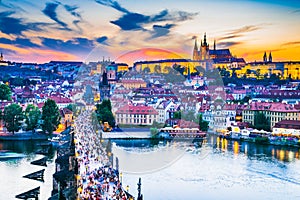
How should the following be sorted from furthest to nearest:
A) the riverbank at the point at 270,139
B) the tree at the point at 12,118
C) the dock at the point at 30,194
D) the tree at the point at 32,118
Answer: the tree at the point at 32,118 < the tree at the point at 12,118 < the riverbank at the point at 270,139 < the dock at the point at 30,194

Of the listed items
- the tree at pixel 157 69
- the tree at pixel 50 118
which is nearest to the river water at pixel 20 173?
the tree at pixel 50 118

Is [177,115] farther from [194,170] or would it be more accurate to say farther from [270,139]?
[194,170]

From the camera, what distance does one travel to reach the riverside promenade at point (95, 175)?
168 inches

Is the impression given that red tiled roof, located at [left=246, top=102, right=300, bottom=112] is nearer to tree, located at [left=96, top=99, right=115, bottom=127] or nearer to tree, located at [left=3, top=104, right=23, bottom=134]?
tree, located at [left=96, top=99, right=115, bottom=127]

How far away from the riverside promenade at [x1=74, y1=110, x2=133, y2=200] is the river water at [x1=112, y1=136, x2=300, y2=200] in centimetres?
27

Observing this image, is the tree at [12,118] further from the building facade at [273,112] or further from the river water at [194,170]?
the building facade at [273,112]

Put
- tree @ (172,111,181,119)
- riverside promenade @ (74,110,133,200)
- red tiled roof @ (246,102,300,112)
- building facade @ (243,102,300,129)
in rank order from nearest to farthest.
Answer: riverside promenade @ (74,110,133,200) → tree @ (172,111,181,119) → building facade @ (243,102,300,129) → red tiled roof @ (246,102,300,112)

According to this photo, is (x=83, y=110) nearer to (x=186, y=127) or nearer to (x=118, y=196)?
(x=186, y=127)

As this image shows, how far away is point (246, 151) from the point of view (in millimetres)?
8125

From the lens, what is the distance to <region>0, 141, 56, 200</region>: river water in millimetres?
4965

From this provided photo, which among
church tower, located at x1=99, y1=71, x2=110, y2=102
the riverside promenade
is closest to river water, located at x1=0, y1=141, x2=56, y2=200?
the riverside promenade

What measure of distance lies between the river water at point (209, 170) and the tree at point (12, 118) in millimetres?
2115

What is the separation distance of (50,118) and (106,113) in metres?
1.20

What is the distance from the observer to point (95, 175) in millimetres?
4867
